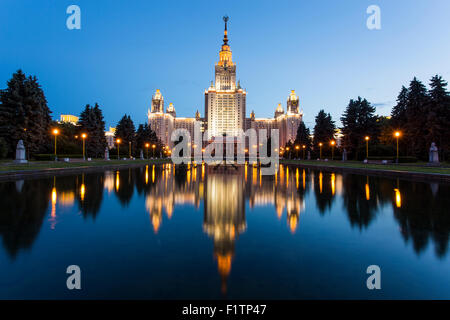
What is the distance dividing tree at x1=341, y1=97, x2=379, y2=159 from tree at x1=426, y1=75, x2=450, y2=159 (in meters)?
10.3

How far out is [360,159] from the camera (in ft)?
160

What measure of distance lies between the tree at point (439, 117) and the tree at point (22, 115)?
197 feet

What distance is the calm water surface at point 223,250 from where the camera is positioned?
332 centimetres

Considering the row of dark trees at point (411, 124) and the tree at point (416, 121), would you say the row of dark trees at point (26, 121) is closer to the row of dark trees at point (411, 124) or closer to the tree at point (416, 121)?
the row of dark trees at point (411, 124)

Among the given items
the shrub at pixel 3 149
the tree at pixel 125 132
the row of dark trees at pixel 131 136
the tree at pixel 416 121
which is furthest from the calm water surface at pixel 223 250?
the tree at pixel 125 132

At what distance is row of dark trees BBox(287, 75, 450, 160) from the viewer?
4062 centimetres

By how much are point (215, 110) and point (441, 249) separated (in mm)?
130352

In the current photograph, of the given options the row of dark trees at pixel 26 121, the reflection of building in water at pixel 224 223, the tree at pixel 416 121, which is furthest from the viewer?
the tree at pixel 416 121

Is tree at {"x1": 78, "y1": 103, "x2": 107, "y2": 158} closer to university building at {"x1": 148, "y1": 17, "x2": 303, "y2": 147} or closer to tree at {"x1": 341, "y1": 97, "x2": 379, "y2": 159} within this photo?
tree at {"x1": 341, "y1": 97, "x2": 379, "y2": 159}

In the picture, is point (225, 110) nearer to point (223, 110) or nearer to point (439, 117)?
point (223, 110)

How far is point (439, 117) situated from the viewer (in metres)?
40.1
